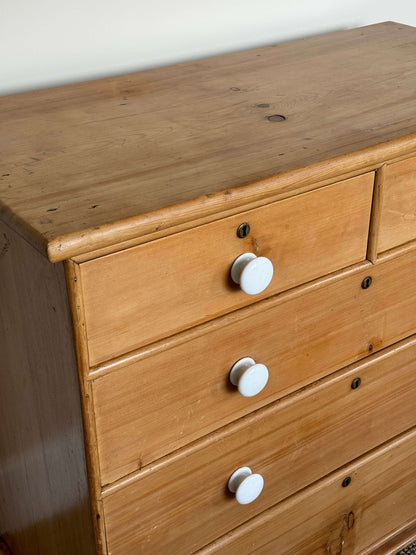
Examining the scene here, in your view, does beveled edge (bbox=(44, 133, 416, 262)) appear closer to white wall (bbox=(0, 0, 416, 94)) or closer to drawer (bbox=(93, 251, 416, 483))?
drawer (bbox=(93, 251, 416, 483))

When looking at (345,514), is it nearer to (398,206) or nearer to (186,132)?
(398,206)

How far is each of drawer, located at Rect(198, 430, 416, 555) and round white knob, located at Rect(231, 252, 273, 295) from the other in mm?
446

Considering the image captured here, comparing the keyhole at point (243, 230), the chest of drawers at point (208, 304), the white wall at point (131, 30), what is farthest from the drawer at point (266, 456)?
the white wall at point (131, 30)

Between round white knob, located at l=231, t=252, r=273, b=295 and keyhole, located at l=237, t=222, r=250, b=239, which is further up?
keyhole, located at l=237, t=222, r=250, b=239

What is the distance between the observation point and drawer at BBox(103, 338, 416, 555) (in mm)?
1085

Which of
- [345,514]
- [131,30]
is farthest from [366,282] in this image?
[131,30]

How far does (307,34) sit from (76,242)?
1.03m

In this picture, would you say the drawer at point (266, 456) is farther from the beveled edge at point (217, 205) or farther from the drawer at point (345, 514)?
the beveled edge at point (217, 205)

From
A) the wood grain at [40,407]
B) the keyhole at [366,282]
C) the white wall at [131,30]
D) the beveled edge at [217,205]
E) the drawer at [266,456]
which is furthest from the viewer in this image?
the white wall at [131,30]

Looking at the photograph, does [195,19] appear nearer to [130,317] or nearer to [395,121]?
[395,121]

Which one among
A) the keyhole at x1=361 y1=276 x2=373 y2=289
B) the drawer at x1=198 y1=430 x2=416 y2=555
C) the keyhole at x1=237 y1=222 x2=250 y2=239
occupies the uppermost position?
the keyhole at x1=237 y1=222 x2=250 y2=239

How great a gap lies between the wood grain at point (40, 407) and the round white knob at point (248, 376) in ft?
0.74

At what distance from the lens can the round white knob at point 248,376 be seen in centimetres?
107

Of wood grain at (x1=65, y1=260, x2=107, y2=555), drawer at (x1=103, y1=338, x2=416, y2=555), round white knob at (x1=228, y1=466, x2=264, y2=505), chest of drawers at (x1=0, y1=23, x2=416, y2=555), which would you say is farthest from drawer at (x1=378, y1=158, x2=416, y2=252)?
wood grain at (x1=65, y1=260, x2=107, y2=555)
